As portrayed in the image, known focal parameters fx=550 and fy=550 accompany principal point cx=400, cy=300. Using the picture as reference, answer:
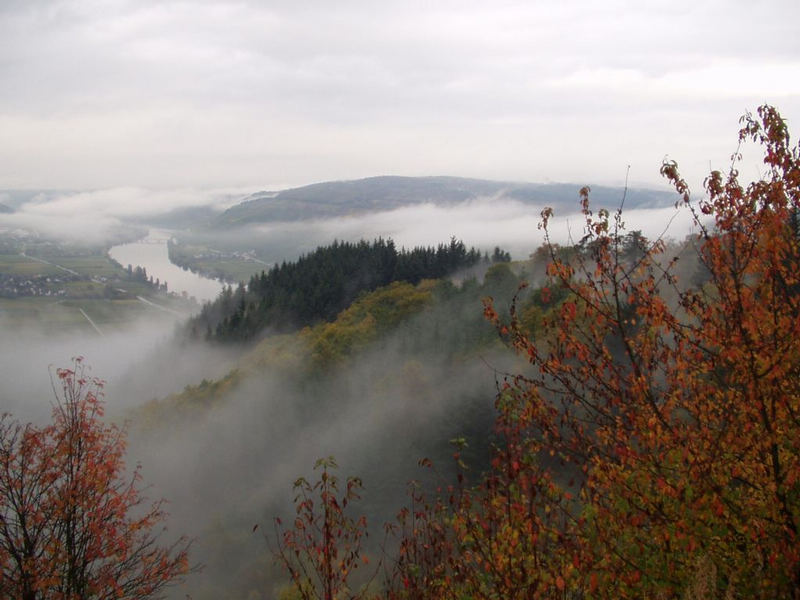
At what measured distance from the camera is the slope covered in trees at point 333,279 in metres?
82.2

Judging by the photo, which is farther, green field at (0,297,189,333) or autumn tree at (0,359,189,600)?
green field at (0,297,189,333)

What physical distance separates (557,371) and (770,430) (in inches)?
94.9

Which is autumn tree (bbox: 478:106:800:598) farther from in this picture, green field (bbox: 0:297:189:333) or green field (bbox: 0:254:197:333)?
green field (bbox: 0:254:197:333)

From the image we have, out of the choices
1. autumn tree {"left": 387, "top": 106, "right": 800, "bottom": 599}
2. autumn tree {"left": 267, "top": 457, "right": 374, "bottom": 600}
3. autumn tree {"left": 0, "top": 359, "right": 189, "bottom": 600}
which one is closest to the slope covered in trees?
autumn tree {"left": 0, "top": 359, "right": 189, "bottom": 600}

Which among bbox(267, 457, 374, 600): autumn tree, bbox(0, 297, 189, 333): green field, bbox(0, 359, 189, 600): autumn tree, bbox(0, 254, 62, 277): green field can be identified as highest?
bbox(267, 457, 374, 600): autumn tree

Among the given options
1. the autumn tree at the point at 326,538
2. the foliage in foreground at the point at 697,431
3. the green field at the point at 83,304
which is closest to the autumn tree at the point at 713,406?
the foliage in foreground at the point at 697,431

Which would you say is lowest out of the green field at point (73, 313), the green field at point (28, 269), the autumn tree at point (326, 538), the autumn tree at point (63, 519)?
the green field at point (73, 313)

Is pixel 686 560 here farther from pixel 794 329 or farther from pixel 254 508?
pixel 254 508

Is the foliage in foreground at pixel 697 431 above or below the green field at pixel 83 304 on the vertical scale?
above

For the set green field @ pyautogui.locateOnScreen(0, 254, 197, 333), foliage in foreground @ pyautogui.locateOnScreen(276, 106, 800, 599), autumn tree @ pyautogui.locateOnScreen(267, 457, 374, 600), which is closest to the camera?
foliage in foreground @ pyautogui.locateOnScreen(276, 106, 800, 599)

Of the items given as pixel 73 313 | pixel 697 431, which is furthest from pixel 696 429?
pixel 73 313

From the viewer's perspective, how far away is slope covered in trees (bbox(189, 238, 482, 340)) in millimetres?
82250

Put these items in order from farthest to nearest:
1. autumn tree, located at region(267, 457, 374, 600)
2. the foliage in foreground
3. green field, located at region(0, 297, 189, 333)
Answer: green field, located at region(0, 297, 189, 333), autumn tree, located at region(267, 457, 374, 600), the foliage in foreground

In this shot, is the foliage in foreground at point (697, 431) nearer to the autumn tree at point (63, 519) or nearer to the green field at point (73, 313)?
the autumn tree at point (63, 519)
